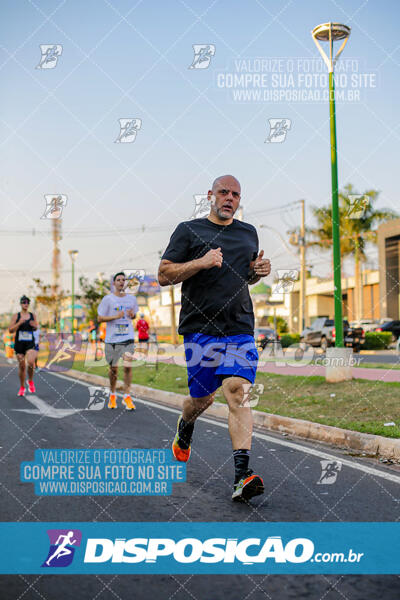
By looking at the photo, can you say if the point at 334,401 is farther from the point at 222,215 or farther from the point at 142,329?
the point at 142,329

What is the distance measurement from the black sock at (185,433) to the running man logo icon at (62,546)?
1.44 metres

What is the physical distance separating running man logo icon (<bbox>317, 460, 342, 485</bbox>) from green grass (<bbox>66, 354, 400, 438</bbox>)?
1093 millimetres

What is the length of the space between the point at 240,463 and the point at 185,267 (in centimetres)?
132

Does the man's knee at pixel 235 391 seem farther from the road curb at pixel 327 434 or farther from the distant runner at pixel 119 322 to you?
the distant runner at pixel 119 322

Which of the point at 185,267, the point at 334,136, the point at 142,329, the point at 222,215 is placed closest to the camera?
the point at 185,267

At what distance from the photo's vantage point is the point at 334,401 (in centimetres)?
960

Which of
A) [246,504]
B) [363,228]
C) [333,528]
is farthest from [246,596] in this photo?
[363,228]

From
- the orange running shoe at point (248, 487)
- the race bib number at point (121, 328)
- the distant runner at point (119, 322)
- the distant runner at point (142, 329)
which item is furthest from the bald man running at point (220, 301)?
the distant runner at point (142, 329)

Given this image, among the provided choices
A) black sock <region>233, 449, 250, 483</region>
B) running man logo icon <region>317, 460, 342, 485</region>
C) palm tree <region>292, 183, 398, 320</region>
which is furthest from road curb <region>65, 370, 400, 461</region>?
palm tree <region>292, 183, 398, 320</region>

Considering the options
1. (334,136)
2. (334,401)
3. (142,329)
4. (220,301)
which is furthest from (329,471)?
(142,329)

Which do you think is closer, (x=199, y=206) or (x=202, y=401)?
(x=202, y=401)

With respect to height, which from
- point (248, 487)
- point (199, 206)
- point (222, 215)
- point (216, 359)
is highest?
point (199, 206)

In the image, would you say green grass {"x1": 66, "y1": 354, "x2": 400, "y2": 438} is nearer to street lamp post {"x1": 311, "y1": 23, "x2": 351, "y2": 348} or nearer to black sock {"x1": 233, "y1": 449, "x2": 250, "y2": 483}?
street lamp post {"x1": 311, "y1": 23, "x2": 351, "y2": 348}

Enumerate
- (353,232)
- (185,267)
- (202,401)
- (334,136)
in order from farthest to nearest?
(353,232), (334,136), (202,401), (185,267)
